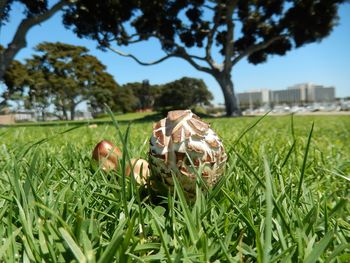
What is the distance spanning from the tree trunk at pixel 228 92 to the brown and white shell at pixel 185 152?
20344mm

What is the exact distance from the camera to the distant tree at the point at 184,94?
72.8 meters

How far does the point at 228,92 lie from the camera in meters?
21.0

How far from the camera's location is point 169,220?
786mm

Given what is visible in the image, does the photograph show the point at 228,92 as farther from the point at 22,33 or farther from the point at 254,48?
the point at 22,33

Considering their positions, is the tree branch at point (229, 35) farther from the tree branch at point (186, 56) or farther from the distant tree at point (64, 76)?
the distant tree at point (64, 76)

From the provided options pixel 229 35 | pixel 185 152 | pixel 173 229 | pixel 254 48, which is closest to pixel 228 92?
pixel 254 48

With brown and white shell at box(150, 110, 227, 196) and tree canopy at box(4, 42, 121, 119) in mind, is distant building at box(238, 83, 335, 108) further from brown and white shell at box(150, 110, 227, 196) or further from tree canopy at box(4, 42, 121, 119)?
brown and white shell at box(150, 110, 227, 196)

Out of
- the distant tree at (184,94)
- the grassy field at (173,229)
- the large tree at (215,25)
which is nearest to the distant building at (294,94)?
the distant tree at (184,94)

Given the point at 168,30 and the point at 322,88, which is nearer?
the point at 168,30

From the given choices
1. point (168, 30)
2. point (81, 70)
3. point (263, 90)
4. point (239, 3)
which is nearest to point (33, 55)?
point (81, 70)

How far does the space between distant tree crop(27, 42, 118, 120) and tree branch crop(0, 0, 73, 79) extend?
19957 mm

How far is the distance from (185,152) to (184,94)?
73.5 meters

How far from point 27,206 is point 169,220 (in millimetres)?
A: 321

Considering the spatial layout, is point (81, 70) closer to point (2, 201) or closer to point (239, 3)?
point (239, 3)
